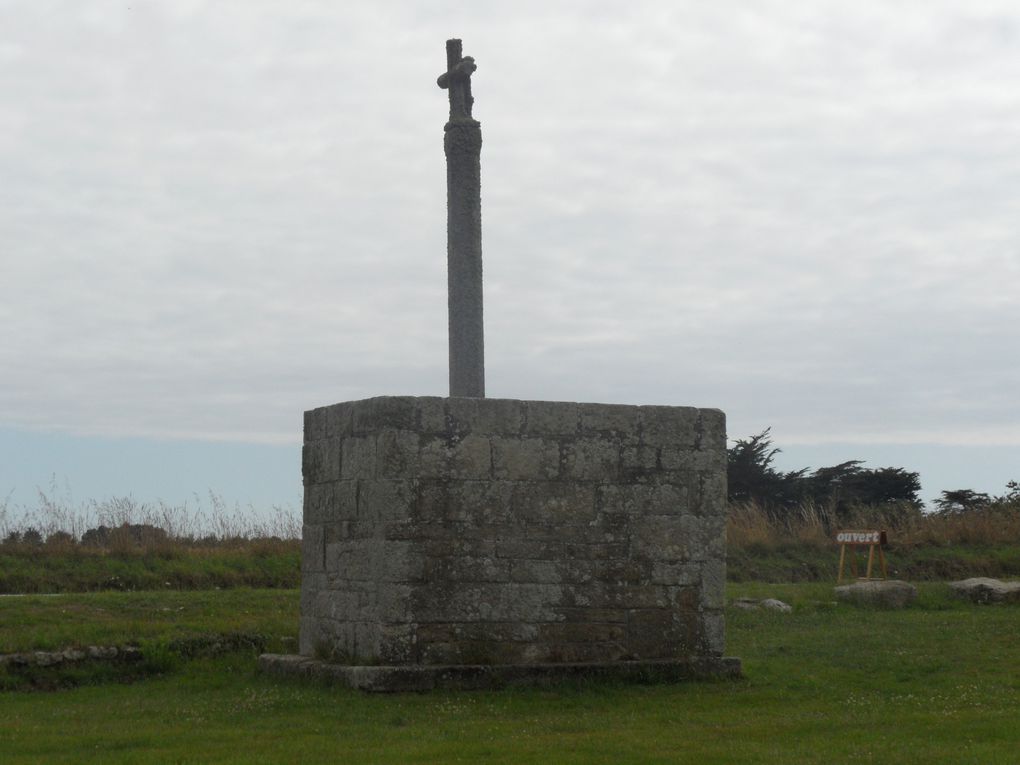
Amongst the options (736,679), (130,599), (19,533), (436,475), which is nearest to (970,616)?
(736,679)

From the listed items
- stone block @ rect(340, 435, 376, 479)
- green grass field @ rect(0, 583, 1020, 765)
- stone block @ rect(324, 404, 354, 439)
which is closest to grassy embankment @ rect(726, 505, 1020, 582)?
green grass field @ rect(0, 583, 1020, 765)

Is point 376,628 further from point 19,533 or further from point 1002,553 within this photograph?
point 1002,553

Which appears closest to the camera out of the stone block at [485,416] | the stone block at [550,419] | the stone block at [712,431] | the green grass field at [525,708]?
the green grass field at [525,708]

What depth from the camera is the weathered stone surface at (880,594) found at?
16.8m

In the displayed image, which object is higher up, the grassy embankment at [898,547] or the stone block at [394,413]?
the stone block at [394,413]

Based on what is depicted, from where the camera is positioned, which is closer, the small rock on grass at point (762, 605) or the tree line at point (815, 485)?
the small rock on grass at point (762, 605)

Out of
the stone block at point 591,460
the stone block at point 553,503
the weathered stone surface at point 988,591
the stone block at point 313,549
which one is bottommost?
the weathered stone surface at point 988,591

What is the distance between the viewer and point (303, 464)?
12062mm

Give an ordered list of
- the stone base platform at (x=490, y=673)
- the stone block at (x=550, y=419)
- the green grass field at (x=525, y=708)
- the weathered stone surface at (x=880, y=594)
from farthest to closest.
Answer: the weathered stone surface at (x=880, y=594) → the stone block at (x=550, y=419) → the stone base platform at (x=490, y=673) → the green grass field at (x=525, y=708)

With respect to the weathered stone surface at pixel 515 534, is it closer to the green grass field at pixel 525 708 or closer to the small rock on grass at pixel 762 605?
the green grass field at pixel 525 708

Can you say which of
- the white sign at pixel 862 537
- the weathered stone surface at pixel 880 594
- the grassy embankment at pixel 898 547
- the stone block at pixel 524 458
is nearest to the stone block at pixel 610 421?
A: the stone block at pixel 524 458

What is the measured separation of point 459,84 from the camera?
12.6 m

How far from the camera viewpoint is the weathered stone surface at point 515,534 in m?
10.6

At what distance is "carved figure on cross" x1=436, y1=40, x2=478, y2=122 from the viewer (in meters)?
12.5
